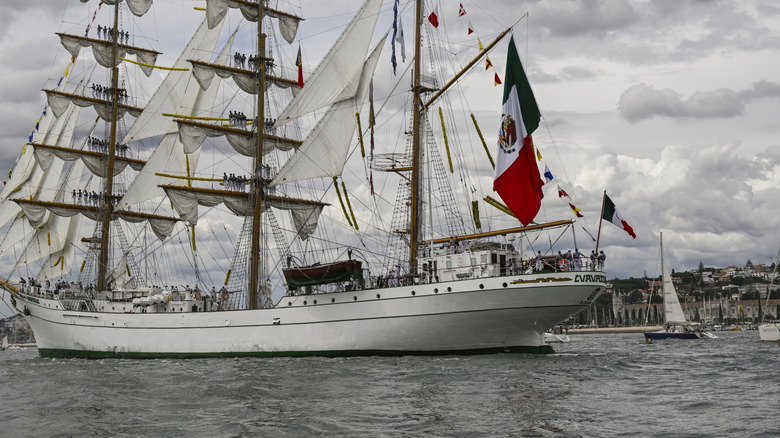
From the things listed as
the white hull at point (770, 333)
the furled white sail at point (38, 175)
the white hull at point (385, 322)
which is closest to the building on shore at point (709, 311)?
the white hull at point (770, 333)

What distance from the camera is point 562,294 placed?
30656 millimetres

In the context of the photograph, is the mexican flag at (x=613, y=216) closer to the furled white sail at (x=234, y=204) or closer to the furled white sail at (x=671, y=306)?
the furled white sail at (x=234, y=204)

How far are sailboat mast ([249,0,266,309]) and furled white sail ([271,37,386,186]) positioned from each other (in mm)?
4545

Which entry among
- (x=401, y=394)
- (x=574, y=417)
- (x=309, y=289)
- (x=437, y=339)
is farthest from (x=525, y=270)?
(x=574, y=417)

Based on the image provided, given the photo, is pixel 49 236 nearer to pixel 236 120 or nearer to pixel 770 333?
pixel 236 120

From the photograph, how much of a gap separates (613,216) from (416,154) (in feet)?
33.4

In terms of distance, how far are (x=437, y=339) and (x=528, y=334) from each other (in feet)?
13.0

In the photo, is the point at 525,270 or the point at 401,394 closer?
the point at 401,394

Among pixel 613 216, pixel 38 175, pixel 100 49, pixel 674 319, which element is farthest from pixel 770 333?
pixel 38 175

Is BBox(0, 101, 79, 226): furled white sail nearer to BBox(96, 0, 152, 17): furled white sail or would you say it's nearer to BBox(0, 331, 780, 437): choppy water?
BBox(96, 0, 152, 17): furled white sail

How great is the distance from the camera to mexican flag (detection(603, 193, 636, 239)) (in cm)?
3153

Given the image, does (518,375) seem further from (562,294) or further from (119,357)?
(119,357)

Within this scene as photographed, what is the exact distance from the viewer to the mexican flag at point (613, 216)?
3153 cm

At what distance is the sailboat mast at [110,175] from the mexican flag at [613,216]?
1258 inches
